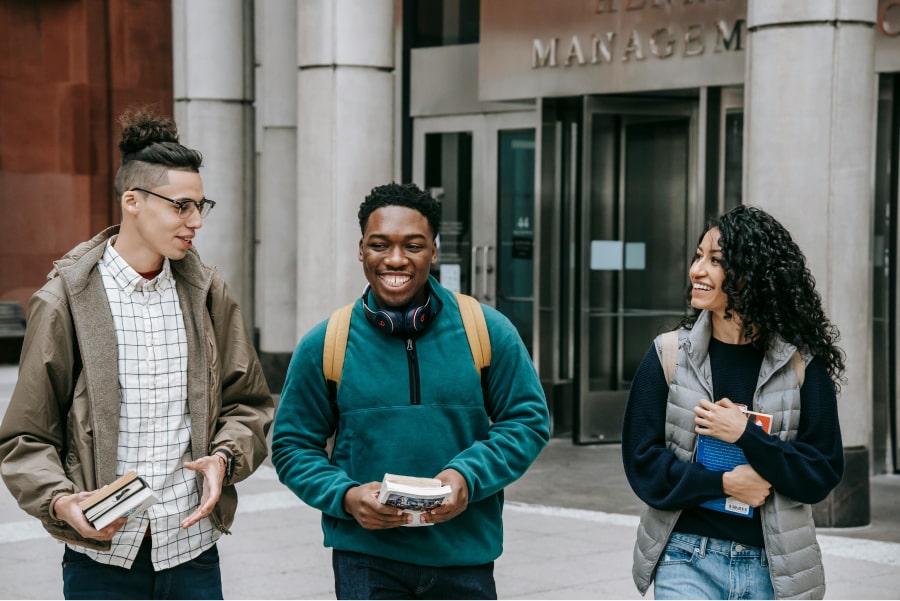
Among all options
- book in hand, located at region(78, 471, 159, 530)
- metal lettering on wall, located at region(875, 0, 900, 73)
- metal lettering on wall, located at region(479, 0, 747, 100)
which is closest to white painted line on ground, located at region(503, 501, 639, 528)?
metal lettering on wall, located at region(479, 0, 747, 100)

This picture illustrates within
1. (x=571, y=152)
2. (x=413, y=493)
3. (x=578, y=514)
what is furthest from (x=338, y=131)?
(x=413, y=493)

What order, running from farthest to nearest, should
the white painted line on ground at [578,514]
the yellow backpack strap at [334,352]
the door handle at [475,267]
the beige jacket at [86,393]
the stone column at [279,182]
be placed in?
the stone column at [279,182] → the door handle at [475,267] → the white painted line on ground at [578,514] → the yellow backpack strap at [334,352] → the beige jacket at [86,393]

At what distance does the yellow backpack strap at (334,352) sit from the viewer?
3.70 metres

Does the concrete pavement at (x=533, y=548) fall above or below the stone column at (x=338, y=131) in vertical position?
below

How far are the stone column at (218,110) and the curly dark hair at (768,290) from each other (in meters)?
11.0

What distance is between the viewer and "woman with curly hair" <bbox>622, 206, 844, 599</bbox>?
3.74 metres

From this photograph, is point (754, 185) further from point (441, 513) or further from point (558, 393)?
point (441, 513)

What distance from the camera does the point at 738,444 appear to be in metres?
3.75

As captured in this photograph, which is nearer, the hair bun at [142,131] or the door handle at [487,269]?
the hair bun at [142,131]

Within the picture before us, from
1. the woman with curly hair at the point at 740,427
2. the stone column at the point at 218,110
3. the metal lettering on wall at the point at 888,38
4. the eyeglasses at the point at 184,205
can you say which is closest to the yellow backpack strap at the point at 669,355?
the woman with curly hair at the point at 740,427

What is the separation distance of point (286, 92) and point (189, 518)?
1234cm

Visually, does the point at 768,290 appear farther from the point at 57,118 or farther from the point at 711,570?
the point at 57,118

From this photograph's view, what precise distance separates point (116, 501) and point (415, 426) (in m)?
0.79

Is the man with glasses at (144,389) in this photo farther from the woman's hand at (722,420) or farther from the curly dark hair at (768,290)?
the curly dark hair at (768,290)
